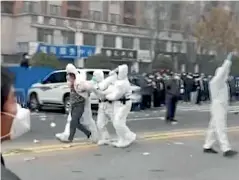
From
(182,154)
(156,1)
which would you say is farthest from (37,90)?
(156,1)

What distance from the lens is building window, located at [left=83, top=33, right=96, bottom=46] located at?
49.8 m

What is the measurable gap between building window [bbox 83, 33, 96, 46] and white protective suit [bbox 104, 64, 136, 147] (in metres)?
39.3

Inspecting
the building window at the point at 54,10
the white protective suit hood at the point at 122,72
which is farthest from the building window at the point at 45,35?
the white protective suit hood at the point at 122,72

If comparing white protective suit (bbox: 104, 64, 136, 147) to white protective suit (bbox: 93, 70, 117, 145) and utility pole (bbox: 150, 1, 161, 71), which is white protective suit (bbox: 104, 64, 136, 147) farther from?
utility pole (bbox: 150, 1, 161, 71)

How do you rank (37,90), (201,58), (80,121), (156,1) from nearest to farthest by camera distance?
(80,121)
(37,90)
(156,1)
(201,58)

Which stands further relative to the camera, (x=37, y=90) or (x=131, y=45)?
(x=131, y=45)

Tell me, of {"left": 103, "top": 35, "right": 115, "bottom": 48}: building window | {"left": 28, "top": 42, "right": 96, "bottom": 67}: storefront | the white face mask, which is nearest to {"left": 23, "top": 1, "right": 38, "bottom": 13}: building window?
{"left": 28, "top": 42, "right": 96, "bottom": 67}: storefront

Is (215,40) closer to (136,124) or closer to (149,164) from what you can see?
(136,124)

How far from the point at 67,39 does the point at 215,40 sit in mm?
12265

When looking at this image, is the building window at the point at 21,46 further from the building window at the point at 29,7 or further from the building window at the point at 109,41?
the building window at the point at 109,41

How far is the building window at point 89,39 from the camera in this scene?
4978 centimetres

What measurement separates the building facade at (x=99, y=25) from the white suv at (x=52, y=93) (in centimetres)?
2331

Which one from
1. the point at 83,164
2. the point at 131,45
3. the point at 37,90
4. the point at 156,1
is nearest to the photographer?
the point at 83,164

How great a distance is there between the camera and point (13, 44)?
45.8 m
